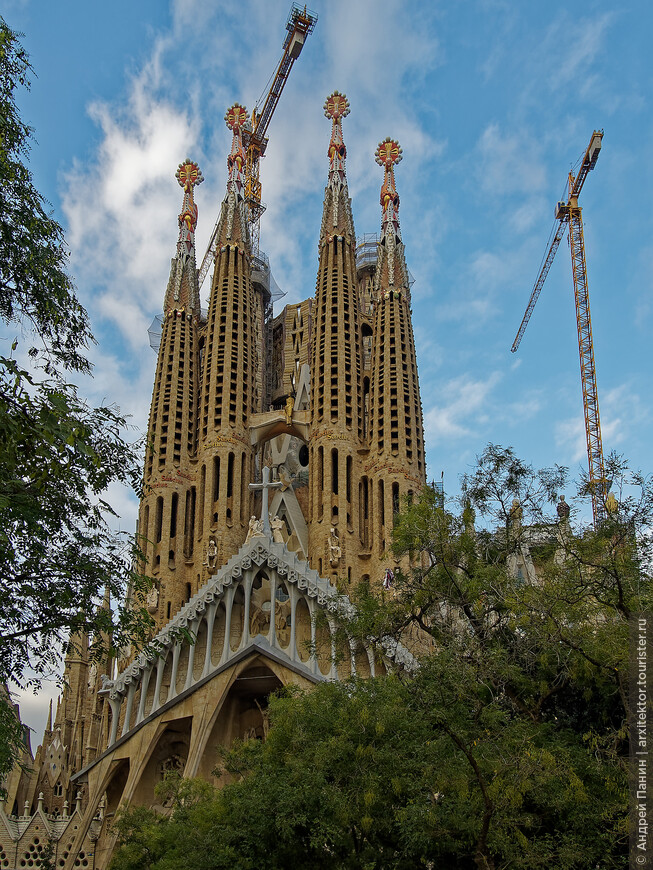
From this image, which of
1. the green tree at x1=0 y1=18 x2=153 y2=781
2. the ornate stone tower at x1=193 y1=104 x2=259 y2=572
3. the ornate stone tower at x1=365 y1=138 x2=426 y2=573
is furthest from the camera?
the ornate stone tower at x1=193 y1=104 x2=259 y2=572

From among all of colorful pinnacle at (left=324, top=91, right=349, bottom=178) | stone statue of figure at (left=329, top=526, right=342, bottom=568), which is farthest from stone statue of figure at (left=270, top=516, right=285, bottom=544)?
colorful pinnacle at (left=324, top=91, right=349, bottom=178)

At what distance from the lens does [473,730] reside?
40.9 ft

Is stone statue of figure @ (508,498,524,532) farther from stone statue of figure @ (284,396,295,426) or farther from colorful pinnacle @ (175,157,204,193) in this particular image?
colorful pinnacle @ (175,157,204,193)

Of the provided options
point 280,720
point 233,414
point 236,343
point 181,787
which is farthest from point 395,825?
point 236,343

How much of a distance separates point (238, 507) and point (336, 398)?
5920 millimetres

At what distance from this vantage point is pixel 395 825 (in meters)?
13.2

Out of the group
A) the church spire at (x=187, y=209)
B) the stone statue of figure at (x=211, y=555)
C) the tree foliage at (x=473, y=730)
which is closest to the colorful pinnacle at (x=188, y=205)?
the church spire at (x=187, y=209)

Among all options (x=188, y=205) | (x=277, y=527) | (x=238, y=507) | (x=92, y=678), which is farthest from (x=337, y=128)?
(x=92, y=678)

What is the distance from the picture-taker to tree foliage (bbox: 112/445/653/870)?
12055 mm

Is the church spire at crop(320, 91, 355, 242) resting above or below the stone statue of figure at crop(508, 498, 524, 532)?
above

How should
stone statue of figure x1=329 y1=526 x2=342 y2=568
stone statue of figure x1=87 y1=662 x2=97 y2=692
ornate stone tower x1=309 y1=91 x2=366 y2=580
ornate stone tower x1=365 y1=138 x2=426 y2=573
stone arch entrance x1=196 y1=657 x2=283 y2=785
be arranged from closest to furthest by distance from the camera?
stone arch entrance x1=196 y1=657 x2=283 y2=785, stone statue of figure x1=329 y1=526 x2=342 y2=568, ornate stone tower x1=309 y1=91 x2=366 y2=580, ornate stone tower x1=365 y1=138 x2=426 y2=573, stone statue of figure x1=87 y1=662 x2=97 y2=692

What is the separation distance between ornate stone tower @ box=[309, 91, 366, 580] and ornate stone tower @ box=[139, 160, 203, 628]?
5207 mm

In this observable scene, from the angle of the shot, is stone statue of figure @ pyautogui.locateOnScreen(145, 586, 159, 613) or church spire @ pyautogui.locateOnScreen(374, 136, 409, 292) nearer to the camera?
stone statue of figure @ pyautogui.locateOnScreen(145, 586, 159, 613)

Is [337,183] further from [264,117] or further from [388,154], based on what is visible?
[264,117]
